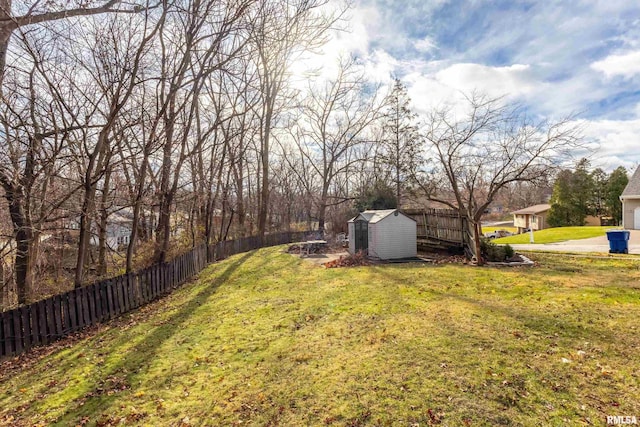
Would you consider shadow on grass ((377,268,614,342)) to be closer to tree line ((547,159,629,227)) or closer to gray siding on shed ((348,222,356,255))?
gray siding on shed ((348,222,356,255))

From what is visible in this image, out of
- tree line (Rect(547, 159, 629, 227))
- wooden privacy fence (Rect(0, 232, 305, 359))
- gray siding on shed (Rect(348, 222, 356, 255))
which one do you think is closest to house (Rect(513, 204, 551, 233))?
tree line (Rect(547, 159, 629, 227))

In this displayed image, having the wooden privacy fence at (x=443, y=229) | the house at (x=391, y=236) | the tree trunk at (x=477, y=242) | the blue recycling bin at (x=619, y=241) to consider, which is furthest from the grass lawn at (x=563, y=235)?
the tree trunk at (x=477, y=242)

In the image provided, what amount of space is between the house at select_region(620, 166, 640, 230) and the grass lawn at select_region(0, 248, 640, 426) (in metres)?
19.1

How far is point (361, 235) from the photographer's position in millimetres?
13984

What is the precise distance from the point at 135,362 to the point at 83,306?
3.16 meters

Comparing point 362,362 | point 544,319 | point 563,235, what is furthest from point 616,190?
point 362,362

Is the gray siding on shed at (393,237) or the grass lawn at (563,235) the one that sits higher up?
the gray siding on shed at (393,237)

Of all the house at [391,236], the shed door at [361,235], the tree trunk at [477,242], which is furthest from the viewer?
the shed door at [361,235]

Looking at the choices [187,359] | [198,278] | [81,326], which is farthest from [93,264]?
[187,359]

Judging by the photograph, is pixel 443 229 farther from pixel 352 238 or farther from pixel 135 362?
pixel 135 362

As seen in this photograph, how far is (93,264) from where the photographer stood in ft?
47.5

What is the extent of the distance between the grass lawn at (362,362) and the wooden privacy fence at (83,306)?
0.49 metres

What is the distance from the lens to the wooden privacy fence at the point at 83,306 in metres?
5.92

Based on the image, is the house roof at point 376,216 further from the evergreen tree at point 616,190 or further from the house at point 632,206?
the evergreen tree at point 616,190
